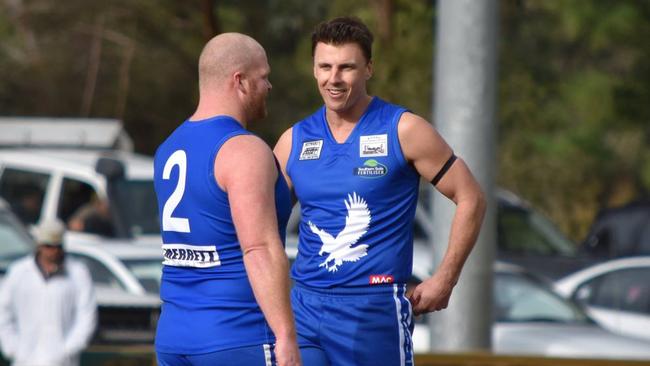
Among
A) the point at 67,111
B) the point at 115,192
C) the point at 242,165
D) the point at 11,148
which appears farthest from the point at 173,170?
the point at 67,111

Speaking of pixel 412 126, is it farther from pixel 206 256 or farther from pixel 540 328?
pixel 540 328

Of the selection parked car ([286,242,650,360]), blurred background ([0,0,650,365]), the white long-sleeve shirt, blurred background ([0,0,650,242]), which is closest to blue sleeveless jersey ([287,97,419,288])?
blurred background ([0,0,650,365])

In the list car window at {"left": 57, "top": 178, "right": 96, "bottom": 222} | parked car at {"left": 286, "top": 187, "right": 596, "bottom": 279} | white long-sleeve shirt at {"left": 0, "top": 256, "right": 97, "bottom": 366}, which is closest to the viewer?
white long-sleeve shirt at {"left": 0, "top": 256, "right": 97, "bottom": 366}

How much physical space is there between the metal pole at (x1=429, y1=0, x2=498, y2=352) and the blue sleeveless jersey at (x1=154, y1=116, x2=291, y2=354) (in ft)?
17.4

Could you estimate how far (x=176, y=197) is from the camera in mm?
5043

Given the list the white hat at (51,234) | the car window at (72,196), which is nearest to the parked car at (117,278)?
the white hat at (51,234)

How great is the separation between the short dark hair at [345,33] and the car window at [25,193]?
10783 mm

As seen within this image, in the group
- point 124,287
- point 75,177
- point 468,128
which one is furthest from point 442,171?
point 75,177

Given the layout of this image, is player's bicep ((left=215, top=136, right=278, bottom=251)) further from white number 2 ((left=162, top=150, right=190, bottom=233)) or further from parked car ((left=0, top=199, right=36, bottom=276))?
parked car ((left=0, top=199, right=36, bottom=276))

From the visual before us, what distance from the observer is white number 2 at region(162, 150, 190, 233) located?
502cm

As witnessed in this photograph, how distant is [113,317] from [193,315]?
789 cm

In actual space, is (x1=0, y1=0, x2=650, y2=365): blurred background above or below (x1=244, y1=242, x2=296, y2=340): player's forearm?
above

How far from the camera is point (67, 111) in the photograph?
28.3 m

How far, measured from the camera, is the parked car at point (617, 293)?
14.6 meters
